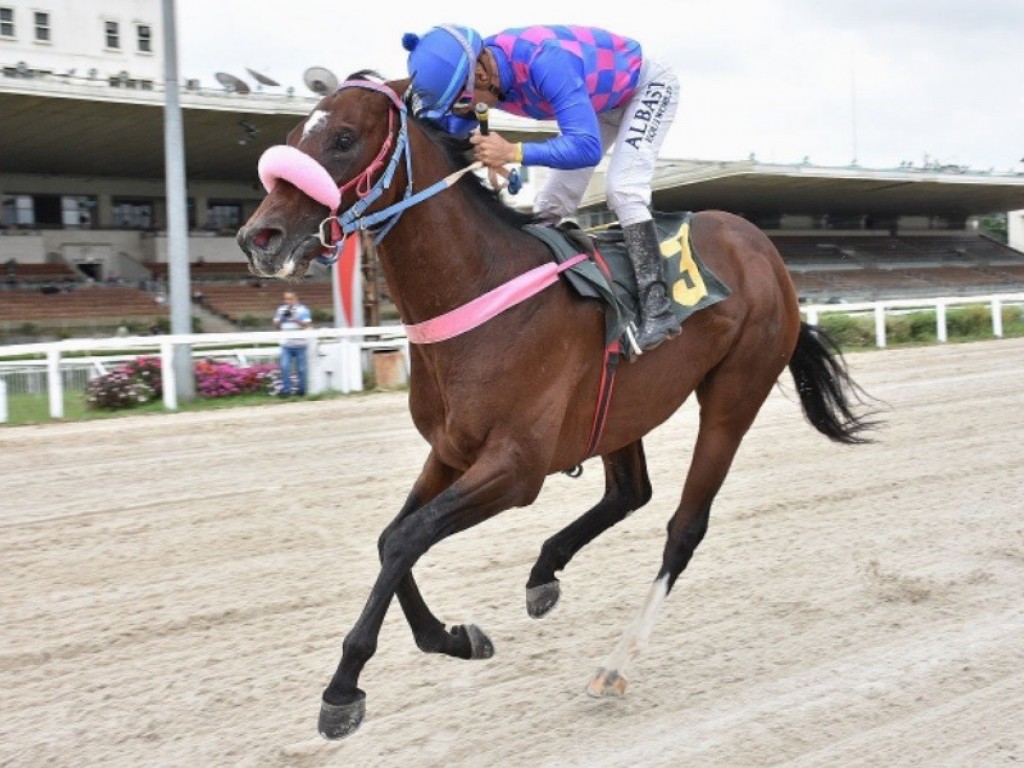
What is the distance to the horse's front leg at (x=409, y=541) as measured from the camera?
2.96 m

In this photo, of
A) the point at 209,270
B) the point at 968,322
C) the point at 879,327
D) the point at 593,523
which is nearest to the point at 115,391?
the point at 593,523

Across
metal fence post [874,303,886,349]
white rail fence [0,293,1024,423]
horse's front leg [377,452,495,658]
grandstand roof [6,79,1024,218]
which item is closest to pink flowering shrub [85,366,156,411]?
white rail fence [0,293,1024,423]

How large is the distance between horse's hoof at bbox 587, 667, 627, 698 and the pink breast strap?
125 centimetres

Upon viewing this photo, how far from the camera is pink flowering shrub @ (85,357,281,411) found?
465 inches

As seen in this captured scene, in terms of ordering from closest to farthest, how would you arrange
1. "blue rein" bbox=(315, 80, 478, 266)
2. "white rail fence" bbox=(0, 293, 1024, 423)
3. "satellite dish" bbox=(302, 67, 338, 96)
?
"blue rein" bbox=(315, 80, 478, 266) → "satellite dish" bbox=(302, 67, 338, 96) → "white rail fence" bbox=(0, 293, 1024, 423)

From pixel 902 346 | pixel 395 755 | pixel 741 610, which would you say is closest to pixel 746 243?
pixel 741 610

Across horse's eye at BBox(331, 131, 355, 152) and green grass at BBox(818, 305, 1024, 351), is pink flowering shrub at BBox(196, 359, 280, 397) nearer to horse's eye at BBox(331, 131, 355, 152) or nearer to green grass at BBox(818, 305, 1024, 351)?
green grass at BBox(818, 305, 1024, 351)

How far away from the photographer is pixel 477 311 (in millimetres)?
3383

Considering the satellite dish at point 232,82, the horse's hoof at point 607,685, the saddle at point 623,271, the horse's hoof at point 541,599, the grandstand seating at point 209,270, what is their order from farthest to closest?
the grandstand seating at point 209,270 → the satellite dish at point 232,82 → the horse's hoof at point 541,599 → the saddle at point 623,271 → the horse's hoof at point 607,685

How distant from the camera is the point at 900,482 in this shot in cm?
681

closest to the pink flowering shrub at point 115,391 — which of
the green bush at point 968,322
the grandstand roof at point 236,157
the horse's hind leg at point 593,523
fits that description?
the horse's hind leg at point 593,523

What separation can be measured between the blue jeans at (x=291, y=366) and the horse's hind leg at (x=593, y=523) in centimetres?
880

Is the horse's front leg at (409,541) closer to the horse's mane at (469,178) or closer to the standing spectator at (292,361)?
the horse's mane at (469,178)

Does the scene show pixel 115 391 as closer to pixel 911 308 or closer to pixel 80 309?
pixel 911 308
